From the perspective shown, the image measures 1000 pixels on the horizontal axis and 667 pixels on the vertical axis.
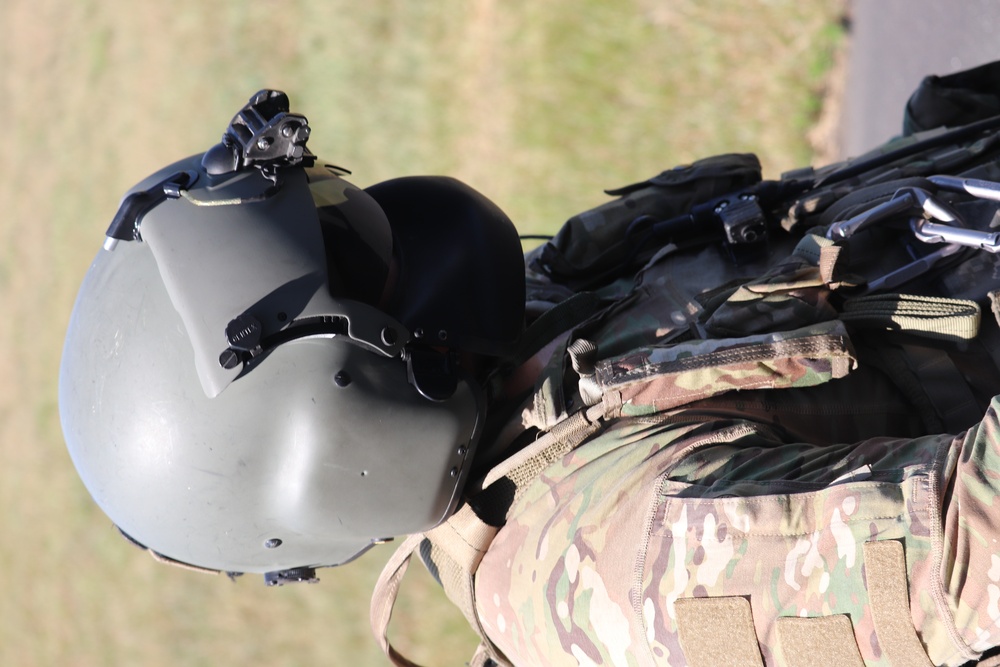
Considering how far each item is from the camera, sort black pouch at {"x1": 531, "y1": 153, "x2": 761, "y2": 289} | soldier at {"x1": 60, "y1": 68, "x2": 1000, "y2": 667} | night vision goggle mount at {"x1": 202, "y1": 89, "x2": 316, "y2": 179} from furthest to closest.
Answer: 1. black pouch at {"x1": 531, "y1": 153, "x2": 761, "y2": 289}
2. night vision goggle mount at {"x1": 202, "y1": 89, "x2": 316, "y2": 179}
3. soldier at {"x1": 60, "y1": 68, "x2": 1000, "y2": 667}

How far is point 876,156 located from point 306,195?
3.64 feet

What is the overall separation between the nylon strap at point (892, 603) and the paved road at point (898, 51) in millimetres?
1774

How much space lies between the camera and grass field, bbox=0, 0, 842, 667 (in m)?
3.97

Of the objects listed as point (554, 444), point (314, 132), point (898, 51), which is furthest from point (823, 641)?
point (314, 132)

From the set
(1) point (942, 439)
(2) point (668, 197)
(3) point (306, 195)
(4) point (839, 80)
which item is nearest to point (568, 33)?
(4) point (839, 80)

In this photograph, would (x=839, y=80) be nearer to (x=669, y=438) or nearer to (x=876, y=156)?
(x=876, y=156)

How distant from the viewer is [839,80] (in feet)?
11.8

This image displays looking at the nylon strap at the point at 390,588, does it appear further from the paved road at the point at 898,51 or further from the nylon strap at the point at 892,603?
the paved road at the point at 898,51

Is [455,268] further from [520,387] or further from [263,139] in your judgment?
[263,139]

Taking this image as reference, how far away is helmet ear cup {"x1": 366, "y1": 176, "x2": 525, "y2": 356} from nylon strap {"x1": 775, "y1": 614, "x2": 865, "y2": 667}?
67 centimetres

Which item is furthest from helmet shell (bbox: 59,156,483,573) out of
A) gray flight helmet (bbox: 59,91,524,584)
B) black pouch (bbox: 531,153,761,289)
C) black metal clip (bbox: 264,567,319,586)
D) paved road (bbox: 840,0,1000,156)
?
paved road (bbox: 840,0,1000,156)

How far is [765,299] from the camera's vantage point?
1.53 meters

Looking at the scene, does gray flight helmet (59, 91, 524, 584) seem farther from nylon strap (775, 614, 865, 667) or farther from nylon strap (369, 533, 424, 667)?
nylon strap (775, 614, 865, 667)

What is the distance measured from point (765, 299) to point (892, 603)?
56 cm
